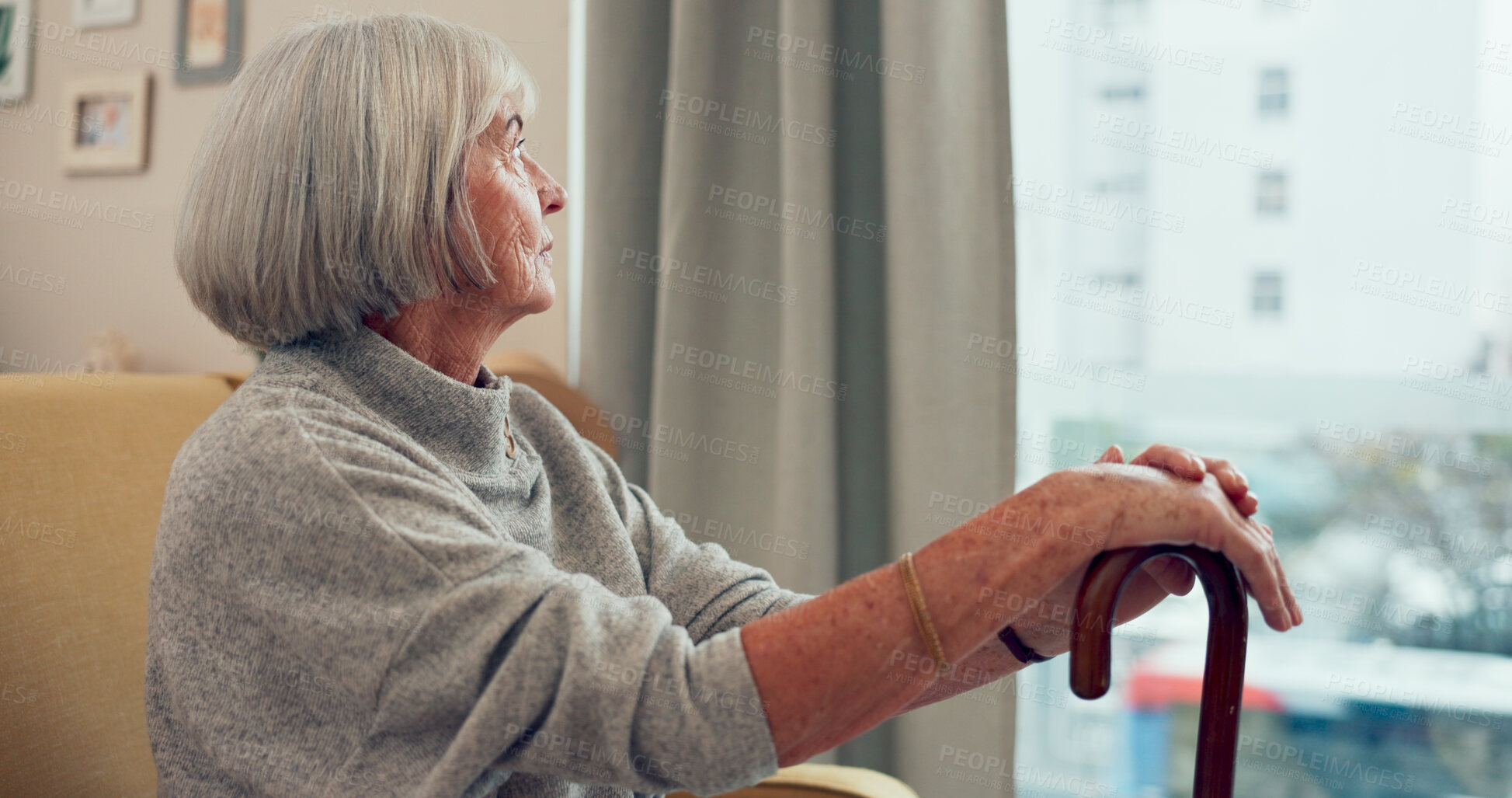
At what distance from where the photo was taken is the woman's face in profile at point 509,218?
0.92m

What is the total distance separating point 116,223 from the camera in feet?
7.06

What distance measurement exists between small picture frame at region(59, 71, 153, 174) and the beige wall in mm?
19

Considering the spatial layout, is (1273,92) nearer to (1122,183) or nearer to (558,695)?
(1122,183)

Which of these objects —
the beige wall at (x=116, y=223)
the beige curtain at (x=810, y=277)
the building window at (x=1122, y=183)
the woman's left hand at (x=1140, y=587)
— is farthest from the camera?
the beige wall at (x=116, y=223)

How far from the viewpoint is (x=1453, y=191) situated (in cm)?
153

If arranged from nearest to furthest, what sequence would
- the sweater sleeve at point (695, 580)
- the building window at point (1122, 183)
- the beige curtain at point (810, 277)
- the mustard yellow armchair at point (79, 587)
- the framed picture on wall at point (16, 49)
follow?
the mustard yellow armchair at point (79, 587) < the sweater sleeve at point (695, 580) < the beige curtain at point (810, 277) < the building window at point (1122, 183) < the framed picture on wall at point (16, 49)

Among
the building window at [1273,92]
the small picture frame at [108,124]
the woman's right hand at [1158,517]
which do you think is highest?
the small picture frame at [108,124]

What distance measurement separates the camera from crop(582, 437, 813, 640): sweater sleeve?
103 centimetres

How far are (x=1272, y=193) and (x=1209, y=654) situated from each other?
1.23 metres

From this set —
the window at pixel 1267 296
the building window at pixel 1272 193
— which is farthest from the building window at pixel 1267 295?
the building window at pixel 1272 193

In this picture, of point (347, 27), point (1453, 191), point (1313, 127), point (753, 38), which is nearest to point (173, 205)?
point (753, 38)

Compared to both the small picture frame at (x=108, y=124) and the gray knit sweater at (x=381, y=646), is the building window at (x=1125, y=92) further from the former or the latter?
the small picture frame at (x=108, y=124)

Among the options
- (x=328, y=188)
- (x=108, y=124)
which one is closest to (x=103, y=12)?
(x=108, y=124)

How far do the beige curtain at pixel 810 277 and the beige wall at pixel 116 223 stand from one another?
288 mm
